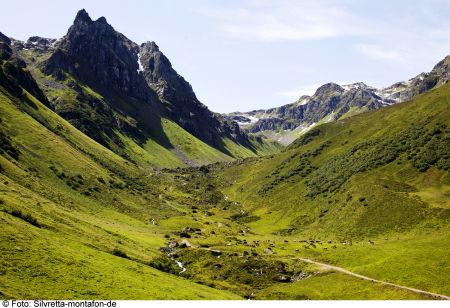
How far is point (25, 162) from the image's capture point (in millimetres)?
177500

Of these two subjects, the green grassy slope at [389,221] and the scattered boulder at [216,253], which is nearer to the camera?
the green grassy slope at [389,221]

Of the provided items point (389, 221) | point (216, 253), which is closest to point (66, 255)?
point (216, 253)

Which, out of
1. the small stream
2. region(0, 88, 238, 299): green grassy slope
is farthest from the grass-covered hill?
the small stream

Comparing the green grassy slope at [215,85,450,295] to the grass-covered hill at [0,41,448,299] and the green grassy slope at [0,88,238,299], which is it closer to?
the grass-covered hill at [0,41,448,299]

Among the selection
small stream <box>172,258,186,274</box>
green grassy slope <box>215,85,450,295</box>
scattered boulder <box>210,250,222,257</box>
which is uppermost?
green grassy slope <box>215,85,450,295</box>

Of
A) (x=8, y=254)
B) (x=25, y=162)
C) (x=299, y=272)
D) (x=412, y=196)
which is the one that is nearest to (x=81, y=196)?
(x=25, y=162)

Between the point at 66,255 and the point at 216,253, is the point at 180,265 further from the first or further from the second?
the point at 66,255

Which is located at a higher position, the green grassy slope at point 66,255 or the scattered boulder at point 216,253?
the green grassy slope at point 66,255

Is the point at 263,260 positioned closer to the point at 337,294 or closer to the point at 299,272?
the point at 299,272

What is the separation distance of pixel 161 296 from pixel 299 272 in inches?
1979

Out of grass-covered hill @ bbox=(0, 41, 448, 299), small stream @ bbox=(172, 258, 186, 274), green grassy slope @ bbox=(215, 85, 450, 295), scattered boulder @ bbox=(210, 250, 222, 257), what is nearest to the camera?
grass-covered hill @ bbox=(0, 41, 448, 299)

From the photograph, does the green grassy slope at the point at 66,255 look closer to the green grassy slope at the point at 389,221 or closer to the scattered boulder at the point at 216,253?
the scattered boulder at the point at 216,253

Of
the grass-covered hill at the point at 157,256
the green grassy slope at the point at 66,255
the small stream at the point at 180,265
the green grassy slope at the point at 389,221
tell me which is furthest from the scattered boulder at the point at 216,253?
the green grassy slope at the point at 389,221

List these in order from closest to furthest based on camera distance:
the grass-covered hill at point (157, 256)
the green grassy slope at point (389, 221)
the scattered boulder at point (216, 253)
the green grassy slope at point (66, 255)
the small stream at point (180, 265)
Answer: the green grassy slope at point (66, 255) → the grass-covered hill at point (157, 256) → the green grassy slope at point (389, 221) → the small stream at point (180, 265) → the scattered boulder at point (216, 253)
